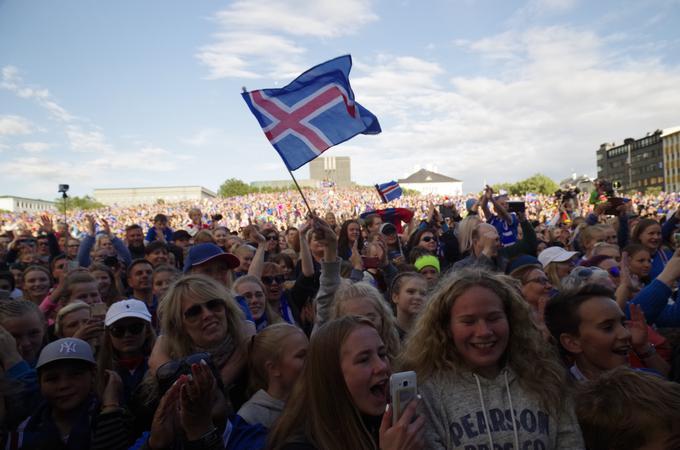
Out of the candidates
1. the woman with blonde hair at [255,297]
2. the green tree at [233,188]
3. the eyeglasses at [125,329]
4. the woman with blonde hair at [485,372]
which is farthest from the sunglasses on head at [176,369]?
the green tree at [233,188]

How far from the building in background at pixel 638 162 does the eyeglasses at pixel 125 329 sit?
10655cm

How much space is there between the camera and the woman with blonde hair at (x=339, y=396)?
6.59 feet

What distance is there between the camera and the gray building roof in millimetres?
133750

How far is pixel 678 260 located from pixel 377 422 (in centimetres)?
262

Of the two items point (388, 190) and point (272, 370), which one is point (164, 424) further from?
point (388, 190)

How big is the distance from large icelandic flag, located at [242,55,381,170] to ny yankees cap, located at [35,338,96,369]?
3061 millimetres

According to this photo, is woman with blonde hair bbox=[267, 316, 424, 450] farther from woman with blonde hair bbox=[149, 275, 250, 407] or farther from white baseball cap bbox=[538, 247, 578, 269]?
white baseball cap bbox=[538, 247, 578, 269]

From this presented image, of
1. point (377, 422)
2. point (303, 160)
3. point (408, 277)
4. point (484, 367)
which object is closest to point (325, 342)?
point (377, 422)

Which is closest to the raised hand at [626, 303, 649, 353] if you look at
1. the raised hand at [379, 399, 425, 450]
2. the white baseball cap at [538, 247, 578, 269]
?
the raised hand at [379, 399, 425, 450]

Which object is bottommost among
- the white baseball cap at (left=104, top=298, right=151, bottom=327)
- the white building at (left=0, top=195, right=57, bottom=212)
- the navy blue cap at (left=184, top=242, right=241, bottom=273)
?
the white baseball cap at (left=104, top=298, right=151, bottom=327)

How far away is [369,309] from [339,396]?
132cm

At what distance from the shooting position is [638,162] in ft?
362

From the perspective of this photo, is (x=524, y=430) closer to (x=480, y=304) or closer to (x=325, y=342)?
(x=480, y=304)

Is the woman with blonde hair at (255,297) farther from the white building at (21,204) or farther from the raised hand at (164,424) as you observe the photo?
the white building at (21,204)
